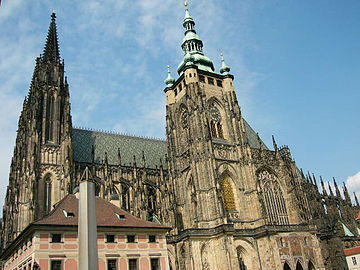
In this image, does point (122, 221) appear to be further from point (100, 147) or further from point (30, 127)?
point (100, 147)

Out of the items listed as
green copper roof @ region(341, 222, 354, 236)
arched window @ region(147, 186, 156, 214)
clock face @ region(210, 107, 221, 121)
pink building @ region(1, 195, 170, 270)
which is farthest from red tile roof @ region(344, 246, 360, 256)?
pink building @ region(1, 195, 170, 270)

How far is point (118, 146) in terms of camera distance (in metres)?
57.4

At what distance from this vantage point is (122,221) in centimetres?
3033

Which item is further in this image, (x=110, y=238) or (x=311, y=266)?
(x=311, y=266)

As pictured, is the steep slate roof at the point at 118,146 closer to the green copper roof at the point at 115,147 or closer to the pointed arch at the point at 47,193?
the green copper roof at the point at 115,147

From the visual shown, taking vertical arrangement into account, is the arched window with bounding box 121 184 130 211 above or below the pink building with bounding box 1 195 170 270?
above

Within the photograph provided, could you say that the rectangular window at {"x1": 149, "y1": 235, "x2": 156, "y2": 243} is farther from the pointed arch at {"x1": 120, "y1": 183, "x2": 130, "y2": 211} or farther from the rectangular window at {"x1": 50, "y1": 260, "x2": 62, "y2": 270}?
the pointed arch at {"x1": 120, "y1": 183, "x2": 130, "y2": 211}

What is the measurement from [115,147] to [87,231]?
1825 inches

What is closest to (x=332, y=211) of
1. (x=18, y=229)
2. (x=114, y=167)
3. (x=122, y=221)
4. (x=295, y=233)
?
(x=295, y=233)

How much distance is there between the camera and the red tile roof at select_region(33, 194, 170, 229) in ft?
90.1

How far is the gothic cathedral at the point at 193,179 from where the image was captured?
42562 mm

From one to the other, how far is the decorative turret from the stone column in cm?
4348

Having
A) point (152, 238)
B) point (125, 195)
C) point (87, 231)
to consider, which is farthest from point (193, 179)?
point (87, 231)

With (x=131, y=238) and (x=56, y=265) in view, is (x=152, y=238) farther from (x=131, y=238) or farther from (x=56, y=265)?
(x=56, y=265)
